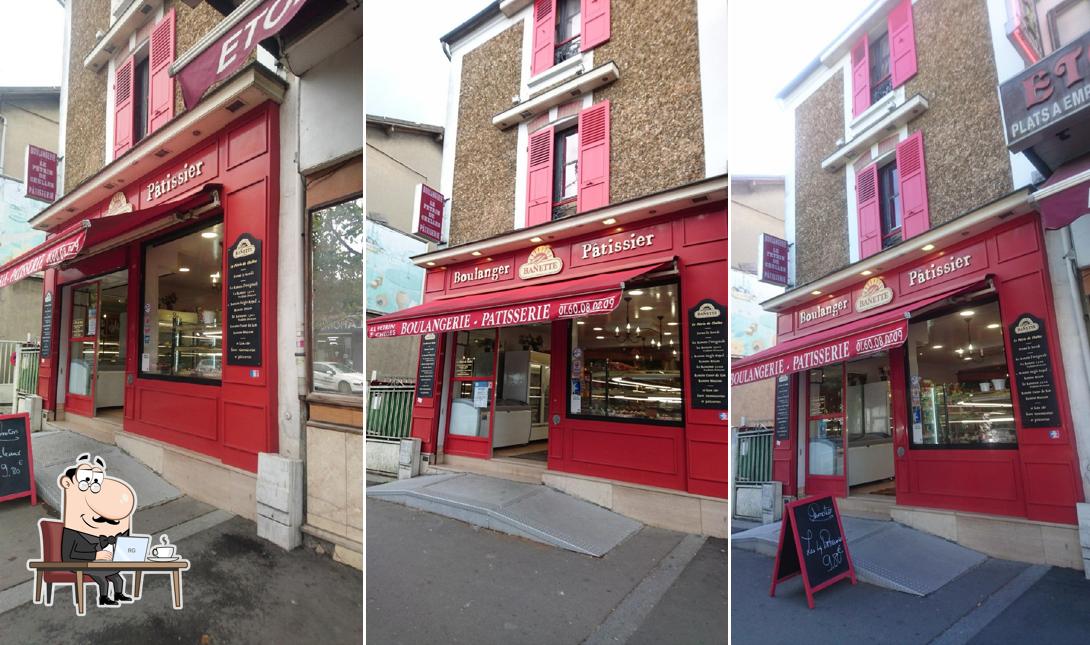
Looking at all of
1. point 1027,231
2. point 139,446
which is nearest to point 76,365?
point 139,446

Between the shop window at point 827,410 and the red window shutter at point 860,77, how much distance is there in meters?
0.94

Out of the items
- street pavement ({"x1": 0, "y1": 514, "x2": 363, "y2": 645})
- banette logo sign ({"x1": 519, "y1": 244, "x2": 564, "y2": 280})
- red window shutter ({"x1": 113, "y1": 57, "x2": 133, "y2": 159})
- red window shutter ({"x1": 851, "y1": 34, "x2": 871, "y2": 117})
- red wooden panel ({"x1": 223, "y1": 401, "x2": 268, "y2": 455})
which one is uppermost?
red window shutter ({"x1": 851, "y1": 34, "x2": 871, "y2": 117})

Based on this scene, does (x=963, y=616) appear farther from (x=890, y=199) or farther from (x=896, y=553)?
(x=890, y=199)

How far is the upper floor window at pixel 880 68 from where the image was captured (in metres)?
1.74

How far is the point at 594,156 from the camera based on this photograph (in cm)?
155

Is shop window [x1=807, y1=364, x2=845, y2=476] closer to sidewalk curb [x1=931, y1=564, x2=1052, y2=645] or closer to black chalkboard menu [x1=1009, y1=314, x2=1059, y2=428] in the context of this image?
sidewalk curb [x1=931, y1=564, x2=1052, y2=645]

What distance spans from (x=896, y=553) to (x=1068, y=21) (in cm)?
176

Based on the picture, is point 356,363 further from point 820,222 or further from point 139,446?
point 820,222

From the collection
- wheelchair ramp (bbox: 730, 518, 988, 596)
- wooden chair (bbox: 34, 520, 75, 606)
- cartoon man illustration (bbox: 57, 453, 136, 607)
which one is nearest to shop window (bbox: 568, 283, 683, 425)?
wheelchair ramp (bbox: 730, 518, 988, 596)

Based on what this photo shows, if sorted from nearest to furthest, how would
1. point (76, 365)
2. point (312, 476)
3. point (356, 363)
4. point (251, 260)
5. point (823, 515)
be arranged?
1. point (356, 363)
2. point (312, 476)
3. point (251, 260)
4. point (76, 365)
5. point (823, 515)

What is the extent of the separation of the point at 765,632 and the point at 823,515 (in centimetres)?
58

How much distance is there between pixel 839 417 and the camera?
1.59 meters

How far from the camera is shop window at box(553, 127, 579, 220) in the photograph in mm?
1562

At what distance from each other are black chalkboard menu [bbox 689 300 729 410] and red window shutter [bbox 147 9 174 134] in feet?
5.63
